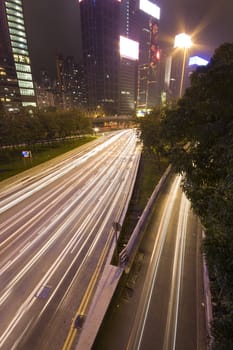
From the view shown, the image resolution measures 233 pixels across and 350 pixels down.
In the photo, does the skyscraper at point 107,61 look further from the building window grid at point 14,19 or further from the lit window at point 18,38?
the building window grid at point 14,19

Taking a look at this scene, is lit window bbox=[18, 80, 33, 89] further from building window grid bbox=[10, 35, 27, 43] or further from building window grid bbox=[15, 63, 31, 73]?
building window grid bbox=[10, 35, 27, 43]

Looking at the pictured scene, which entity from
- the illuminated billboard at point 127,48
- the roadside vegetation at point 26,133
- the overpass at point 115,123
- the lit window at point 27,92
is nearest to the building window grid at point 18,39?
the lit window at point 27,92

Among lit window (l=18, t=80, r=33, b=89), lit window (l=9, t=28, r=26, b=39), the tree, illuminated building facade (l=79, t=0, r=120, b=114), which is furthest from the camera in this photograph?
illuminated building facade (l=79, t=0, r=120, b=114)

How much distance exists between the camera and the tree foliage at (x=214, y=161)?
5.11m

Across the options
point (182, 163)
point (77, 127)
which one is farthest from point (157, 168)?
point (77, 127)

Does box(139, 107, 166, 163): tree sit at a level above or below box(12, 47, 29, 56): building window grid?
below

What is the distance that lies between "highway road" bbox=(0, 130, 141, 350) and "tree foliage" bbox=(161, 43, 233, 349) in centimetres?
697

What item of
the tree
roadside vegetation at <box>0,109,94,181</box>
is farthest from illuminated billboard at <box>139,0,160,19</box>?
the tree

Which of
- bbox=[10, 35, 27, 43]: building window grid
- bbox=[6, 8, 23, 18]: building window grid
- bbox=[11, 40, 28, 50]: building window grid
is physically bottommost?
bbox=[11, 40, 28, 50]: building window grid

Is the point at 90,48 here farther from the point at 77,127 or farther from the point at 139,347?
the point at 139,347

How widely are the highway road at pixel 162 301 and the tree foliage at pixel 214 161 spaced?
52.7 inches

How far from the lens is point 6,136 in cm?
3316

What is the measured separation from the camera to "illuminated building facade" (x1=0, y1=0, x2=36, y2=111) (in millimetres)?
92188

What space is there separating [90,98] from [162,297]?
163 meters
